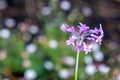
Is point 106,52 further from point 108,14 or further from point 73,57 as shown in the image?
point 108,14

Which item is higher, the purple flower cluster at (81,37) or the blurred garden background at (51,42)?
the blurred garden background at (51,42)

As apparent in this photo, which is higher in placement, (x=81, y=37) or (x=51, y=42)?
(x=51, y=42)

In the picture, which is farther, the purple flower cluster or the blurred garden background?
the blurred garden background

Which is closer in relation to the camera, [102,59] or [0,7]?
[102,59]

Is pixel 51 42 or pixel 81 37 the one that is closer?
pixel 81 37

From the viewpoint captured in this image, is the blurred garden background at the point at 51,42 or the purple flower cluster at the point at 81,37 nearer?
the purple flower cluster at the point at 81,37

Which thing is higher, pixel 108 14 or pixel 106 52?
pixel 108 14

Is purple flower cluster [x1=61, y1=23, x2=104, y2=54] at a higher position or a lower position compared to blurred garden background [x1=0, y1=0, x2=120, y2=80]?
lower

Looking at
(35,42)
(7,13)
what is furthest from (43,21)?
(7,13)
